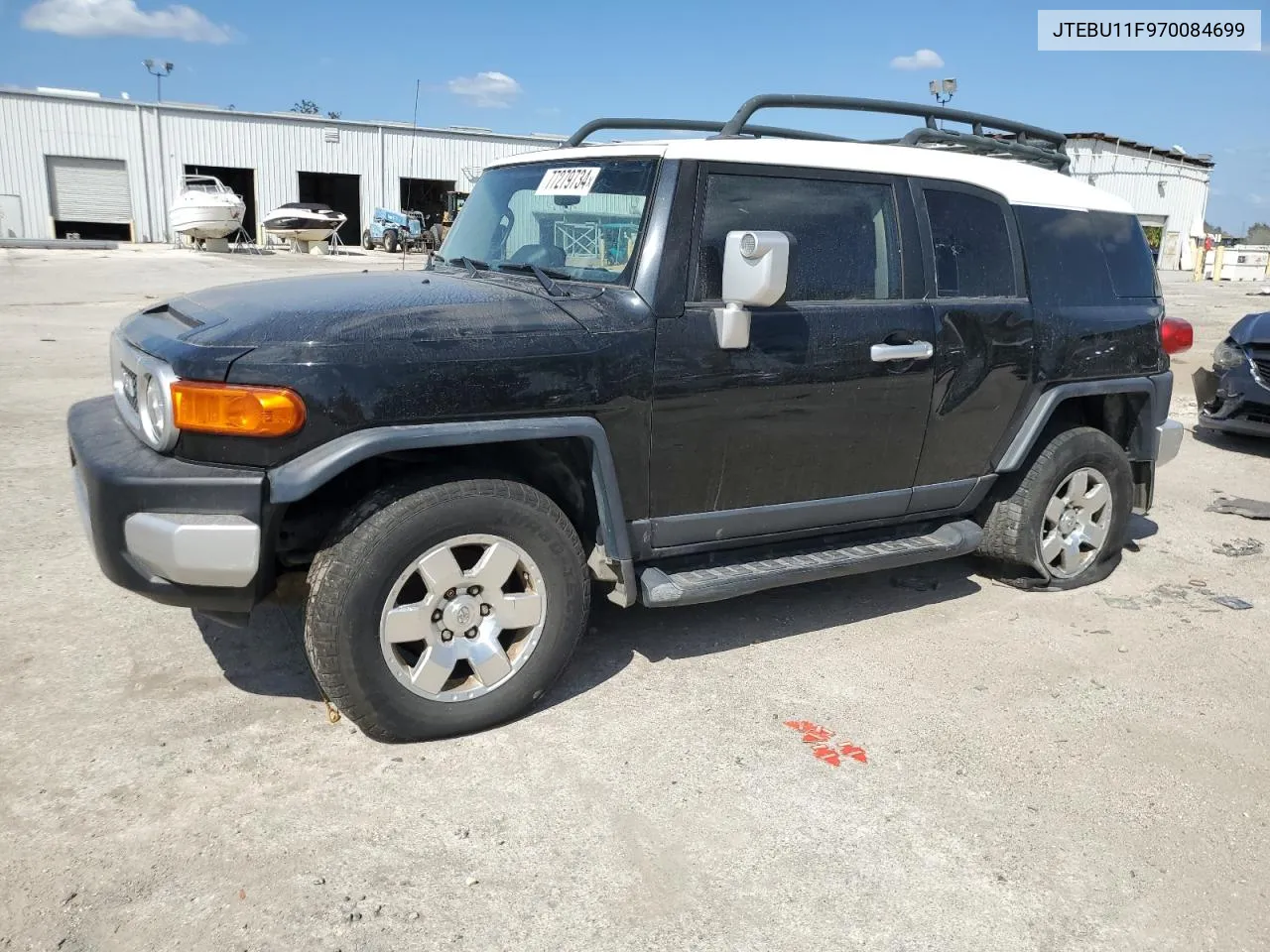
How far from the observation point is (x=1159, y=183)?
43750 mm

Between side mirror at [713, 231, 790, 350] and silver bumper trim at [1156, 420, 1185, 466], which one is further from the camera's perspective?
silver bumper trim at [1156, 420, 1185, 466]

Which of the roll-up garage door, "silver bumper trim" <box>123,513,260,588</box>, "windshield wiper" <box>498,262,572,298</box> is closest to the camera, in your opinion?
"silver bumper trim" <box>123,513,260,588</box>

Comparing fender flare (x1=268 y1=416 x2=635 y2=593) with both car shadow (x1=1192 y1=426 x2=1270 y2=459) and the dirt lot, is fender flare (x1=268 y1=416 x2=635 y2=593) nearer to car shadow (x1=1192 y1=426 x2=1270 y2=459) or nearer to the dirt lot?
the dirt lot

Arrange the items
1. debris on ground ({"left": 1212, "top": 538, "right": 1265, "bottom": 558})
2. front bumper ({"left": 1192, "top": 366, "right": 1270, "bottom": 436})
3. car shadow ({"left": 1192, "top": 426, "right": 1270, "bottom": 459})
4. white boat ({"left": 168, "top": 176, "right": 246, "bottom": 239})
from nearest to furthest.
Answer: debris on ground ({"left": 1212, "top": 538, "right": 1265, "bottom": 558}) < front bumper ({"left": 1192, "top": 366, "right": 1270, "bottom": 436}) < car shadow ({"left": 1192, "top": 426, "right": 1270, "bottom": 459}) < white boat ({"left": 168, "top": 176, "right": 246, "bottom": 239})

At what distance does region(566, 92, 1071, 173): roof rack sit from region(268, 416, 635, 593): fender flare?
135 centimetres

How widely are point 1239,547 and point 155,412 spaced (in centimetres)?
573

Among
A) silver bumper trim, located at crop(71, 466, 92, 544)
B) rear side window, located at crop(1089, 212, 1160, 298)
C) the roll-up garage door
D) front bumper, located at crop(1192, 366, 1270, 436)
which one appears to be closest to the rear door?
rear side window, located at crop(1089, 212, 1160, 298)

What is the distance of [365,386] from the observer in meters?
2.88

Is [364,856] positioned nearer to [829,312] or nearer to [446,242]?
[829,312]

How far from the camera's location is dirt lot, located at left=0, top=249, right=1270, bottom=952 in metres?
2.45

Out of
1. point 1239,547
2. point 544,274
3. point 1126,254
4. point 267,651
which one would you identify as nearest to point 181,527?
point 267,651

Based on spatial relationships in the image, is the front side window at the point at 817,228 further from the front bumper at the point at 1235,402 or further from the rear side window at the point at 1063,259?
the front bumper at the point at 1235,402

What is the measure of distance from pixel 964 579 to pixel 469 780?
3023mm

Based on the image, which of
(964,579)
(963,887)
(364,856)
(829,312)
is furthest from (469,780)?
(964,579)
